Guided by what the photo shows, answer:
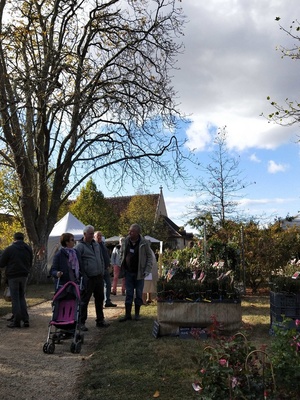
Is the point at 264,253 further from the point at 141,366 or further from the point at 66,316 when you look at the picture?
the point at 141,366

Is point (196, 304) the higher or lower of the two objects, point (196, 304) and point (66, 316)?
the higher

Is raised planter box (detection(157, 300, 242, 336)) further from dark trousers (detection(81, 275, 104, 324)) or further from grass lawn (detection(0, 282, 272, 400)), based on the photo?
dark trousers (detection(81, 275, 104, 324))

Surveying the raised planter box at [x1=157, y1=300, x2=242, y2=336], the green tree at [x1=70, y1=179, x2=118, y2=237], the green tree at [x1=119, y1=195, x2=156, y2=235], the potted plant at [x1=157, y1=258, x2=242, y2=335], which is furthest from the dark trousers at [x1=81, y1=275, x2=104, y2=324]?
the green tree at [x1=70, y1=179, x2=118, y2=237]

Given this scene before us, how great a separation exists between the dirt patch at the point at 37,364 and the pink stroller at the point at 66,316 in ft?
0.55

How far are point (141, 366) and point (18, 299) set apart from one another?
3.94 meters

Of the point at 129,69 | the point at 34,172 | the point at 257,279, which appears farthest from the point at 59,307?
the point at 34,172

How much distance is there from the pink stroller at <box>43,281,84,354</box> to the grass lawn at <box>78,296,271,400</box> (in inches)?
16.1

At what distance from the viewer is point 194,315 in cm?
739

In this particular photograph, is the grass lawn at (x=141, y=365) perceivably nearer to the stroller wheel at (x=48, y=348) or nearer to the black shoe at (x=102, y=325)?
the black shoe at (x=102, y=325)

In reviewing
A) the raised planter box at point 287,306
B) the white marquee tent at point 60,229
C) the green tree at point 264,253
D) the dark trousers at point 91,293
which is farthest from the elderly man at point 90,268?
the white marquee tent at point 60,229

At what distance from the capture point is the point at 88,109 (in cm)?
1653

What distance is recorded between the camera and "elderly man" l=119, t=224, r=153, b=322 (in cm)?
905

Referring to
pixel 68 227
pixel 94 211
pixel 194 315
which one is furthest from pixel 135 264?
pixel 94 211

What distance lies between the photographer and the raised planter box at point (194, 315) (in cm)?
738
